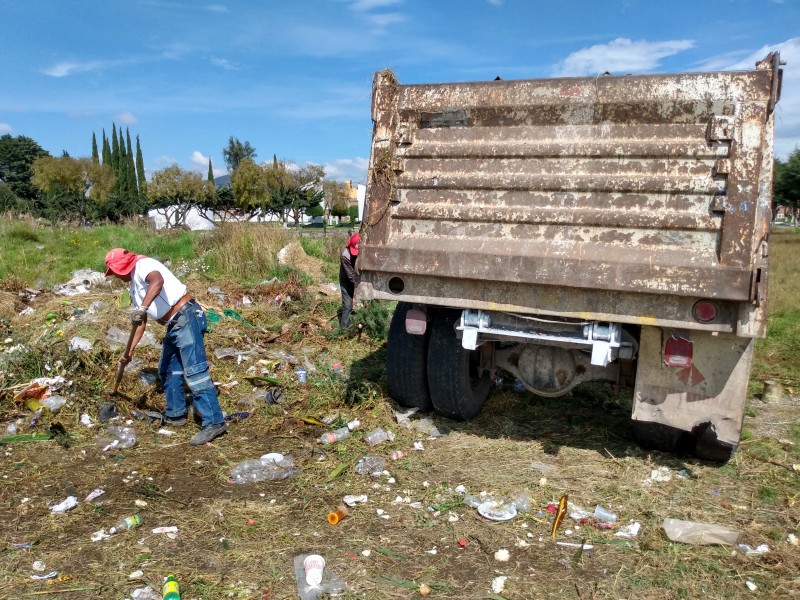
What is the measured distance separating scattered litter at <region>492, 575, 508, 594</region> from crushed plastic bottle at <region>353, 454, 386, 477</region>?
1.29 m

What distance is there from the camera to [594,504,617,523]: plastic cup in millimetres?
3533

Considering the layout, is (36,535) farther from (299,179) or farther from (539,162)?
(299,179)

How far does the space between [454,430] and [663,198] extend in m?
2.25

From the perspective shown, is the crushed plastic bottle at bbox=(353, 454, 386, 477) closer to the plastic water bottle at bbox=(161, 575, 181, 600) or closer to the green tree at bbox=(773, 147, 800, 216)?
the plastic water bottle at bbox=(161, 575, 181, 600)

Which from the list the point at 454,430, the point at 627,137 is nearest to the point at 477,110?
the point at 627,137

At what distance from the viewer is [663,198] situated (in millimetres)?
3604

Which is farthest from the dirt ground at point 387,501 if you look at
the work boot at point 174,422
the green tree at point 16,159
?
the green tree at point 16,159

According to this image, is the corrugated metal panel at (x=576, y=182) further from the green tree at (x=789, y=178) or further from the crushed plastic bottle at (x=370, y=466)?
the green tree at (x=789, y=178)

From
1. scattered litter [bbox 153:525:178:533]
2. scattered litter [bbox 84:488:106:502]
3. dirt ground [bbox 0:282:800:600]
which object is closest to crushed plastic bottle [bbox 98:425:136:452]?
A: dirt ground [bbox 0:282:800:600]

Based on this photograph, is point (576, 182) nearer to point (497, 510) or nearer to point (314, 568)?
point (497, 510)

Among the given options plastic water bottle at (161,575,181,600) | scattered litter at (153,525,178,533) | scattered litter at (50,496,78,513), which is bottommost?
scattered litter at (50,496,78,513)

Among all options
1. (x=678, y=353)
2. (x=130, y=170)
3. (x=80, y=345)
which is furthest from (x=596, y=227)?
(x=130, y=170)

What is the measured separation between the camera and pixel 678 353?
3.73m

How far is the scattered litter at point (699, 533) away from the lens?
3277mm
